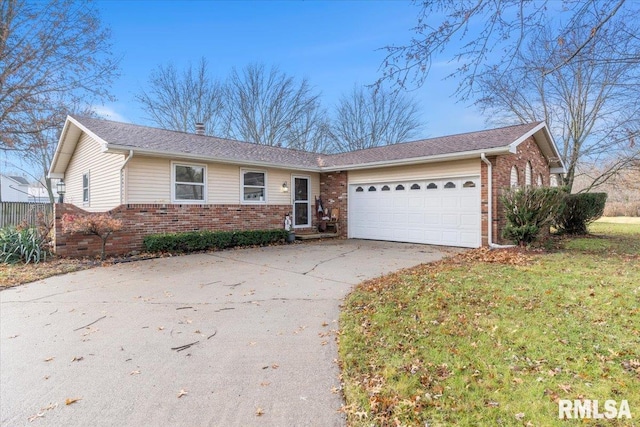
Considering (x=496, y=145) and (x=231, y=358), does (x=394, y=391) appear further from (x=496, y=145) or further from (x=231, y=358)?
(x=496, y=145)

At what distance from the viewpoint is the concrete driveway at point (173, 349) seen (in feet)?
8.41

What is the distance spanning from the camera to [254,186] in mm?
12383

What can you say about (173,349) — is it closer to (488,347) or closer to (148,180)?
(488,347)

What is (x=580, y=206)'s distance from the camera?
12.5 meters

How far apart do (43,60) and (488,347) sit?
1686cm

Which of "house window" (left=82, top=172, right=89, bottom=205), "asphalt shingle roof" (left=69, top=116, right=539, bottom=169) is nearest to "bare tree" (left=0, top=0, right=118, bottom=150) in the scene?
"house window" (left=82, top=172, right=89, bottom=205)

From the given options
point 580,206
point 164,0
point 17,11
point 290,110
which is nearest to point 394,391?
point 164,0

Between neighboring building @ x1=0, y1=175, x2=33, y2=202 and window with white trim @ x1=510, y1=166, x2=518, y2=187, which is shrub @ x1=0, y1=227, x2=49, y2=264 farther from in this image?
neighboring building @ x1=0, y1=175, x2=33, y2=202

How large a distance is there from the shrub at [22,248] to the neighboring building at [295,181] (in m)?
0.69

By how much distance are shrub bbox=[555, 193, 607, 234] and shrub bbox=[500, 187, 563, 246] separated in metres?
4.24

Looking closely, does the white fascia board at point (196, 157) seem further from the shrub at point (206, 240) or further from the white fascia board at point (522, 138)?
the white fascia board at point (522, 138)

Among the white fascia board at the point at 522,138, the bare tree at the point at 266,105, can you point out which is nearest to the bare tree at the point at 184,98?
the bare tree at the point at 266,105

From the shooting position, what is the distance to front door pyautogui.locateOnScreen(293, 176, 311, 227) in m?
13.7

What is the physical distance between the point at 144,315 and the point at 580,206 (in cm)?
1466
